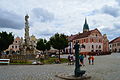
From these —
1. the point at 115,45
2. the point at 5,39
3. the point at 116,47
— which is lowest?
the point at 5,39

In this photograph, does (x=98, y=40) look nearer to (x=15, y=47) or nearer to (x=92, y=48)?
(x=92, y=48)

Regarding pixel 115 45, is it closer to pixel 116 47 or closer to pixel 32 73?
pixel 116 47

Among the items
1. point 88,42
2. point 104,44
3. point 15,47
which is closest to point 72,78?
point 88,42

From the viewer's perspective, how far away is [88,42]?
8662cm

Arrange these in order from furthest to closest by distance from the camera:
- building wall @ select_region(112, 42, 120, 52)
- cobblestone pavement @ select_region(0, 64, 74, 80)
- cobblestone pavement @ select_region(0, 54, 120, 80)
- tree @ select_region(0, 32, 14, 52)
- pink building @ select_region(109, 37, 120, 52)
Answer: pink building @ select_region(109, 37, 120, 52), building wall @ select_region(112, 42, 120, 52), tree @ select_region(0, 32, 14, 52), cobblestone pavement @ select_region(0, 64, 74, 80), cobblestone pavement @ select_region(0, 54, 120, 80)

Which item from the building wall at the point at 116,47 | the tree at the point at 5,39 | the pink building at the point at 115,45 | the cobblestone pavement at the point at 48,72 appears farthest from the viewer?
the pink building at the point at 115,45

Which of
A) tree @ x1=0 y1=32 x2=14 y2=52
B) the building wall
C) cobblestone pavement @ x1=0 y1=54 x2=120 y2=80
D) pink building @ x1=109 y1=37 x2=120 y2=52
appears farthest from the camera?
pink building @ x1=109 y1=37 x2=120 y2=52

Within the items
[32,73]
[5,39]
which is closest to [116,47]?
[5,39]

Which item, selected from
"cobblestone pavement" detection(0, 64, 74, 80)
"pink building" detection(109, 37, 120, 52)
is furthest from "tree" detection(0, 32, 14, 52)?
"pink building" detection(109, 37, 120, 52)

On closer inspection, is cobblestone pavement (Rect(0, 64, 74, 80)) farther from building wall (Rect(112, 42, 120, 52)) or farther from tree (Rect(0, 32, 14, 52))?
building wall (Rect(112, 42, 120, 52))

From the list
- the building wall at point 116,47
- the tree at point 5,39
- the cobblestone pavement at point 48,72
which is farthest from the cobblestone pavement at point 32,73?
the building wall at point 116,47

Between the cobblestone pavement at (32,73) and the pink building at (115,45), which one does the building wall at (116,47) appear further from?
the cobblestone pavement at (32,73)

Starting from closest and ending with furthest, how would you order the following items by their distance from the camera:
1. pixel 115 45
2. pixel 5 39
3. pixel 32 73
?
pixel 32 73, pixel 5 39, pixel 115 45

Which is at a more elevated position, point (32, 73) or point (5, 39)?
point (5, 39)
